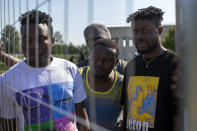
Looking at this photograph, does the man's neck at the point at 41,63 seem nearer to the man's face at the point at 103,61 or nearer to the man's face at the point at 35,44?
the man's face at the point at 35,44

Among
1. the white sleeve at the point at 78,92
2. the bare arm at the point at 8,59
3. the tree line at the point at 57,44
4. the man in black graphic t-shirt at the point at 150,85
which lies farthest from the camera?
the bare arm at the point at 8,59

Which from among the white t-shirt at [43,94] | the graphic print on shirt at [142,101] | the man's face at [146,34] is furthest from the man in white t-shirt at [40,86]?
the man's face at [146,34]

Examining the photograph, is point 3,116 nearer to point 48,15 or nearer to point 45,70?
point 45,70

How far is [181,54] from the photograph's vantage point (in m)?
0.34

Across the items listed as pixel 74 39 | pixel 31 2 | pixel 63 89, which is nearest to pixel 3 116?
pixel 63 89

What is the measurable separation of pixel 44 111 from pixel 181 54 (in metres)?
0.84

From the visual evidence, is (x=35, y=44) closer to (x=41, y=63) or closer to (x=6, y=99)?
(x=41, y=63)

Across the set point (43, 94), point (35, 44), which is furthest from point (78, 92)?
point (35, 44)

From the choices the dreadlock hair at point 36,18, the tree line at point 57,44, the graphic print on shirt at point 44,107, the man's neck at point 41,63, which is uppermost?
the dreadlock hair at point 36,18

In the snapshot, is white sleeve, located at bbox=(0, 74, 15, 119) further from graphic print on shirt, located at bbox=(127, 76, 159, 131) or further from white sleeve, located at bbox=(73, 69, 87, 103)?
graphic print on shirt, located at bbox=(127, 76, 159, 131)

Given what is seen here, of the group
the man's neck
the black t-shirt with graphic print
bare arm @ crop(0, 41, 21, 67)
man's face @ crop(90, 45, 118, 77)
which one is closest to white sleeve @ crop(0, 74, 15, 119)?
the man's neck

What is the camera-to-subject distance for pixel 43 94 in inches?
42.3

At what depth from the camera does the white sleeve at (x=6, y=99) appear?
1146mm

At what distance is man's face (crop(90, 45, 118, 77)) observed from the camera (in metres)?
1.29
